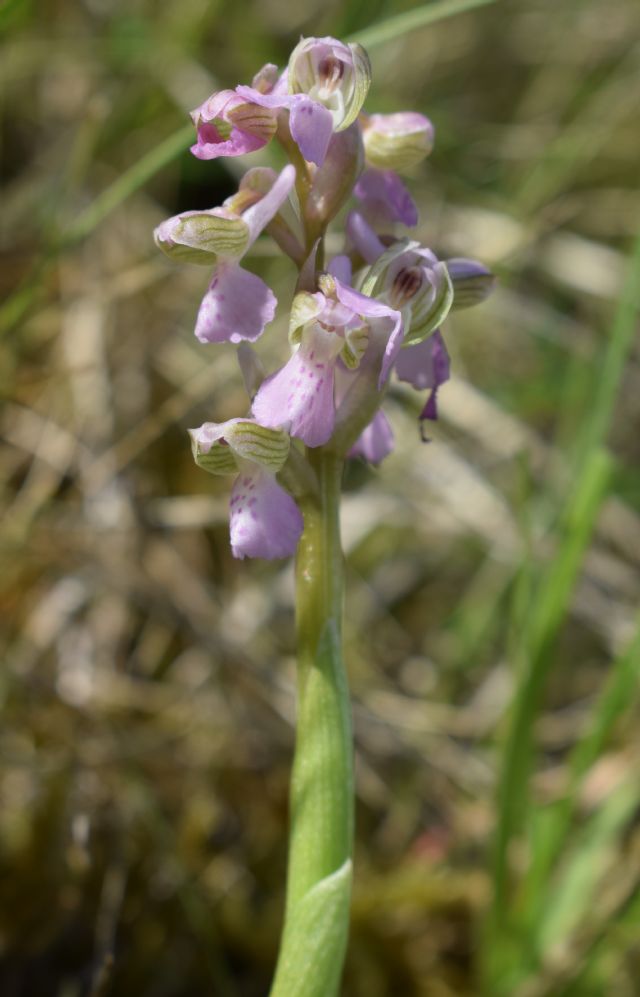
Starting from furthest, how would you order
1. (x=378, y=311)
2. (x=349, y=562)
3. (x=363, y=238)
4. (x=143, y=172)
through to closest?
(x=349, y=562) < (x=143, y=172) < (x=363, y=238) < (x=378, y=311)

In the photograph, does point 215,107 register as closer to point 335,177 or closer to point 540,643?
point 335,177

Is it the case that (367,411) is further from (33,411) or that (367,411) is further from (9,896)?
(33,411)

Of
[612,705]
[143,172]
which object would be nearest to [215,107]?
[143,172]

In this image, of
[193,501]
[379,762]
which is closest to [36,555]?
[193,501]

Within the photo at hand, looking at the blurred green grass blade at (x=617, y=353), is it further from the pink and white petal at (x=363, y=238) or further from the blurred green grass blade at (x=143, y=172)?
the blurred green grass blade at (x=143, y=172)

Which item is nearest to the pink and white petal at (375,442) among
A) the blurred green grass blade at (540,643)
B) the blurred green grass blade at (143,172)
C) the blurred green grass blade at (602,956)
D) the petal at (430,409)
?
the petal at (430,409)

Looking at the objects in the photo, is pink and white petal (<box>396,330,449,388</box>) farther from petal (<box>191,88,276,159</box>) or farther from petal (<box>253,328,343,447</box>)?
petal (<box>191,88,276,159</box>)
